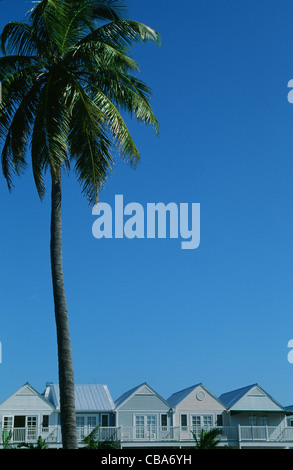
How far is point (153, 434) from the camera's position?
49594 millimetres

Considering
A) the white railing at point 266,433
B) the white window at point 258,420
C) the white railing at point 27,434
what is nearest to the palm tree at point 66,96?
the white railing at point 27,434

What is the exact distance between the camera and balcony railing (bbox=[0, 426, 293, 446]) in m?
47.7

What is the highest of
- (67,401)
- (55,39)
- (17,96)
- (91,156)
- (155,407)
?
(55,39)

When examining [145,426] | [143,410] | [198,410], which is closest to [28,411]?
[143,410]

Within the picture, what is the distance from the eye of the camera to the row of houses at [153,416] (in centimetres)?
4938

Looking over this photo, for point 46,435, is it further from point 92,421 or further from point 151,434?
point 151,434

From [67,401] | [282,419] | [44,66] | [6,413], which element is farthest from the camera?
[282,419]

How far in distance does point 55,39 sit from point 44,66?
0.89 meters

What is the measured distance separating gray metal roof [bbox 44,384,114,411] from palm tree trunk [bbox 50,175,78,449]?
3639 centimetres

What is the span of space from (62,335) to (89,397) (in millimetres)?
38642

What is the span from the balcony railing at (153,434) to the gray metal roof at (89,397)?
2.92 m

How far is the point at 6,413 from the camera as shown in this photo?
52031 mm

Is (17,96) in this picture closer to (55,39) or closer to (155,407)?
(55,39)

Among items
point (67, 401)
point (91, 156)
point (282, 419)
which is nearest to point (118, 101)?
point (91, 156)
